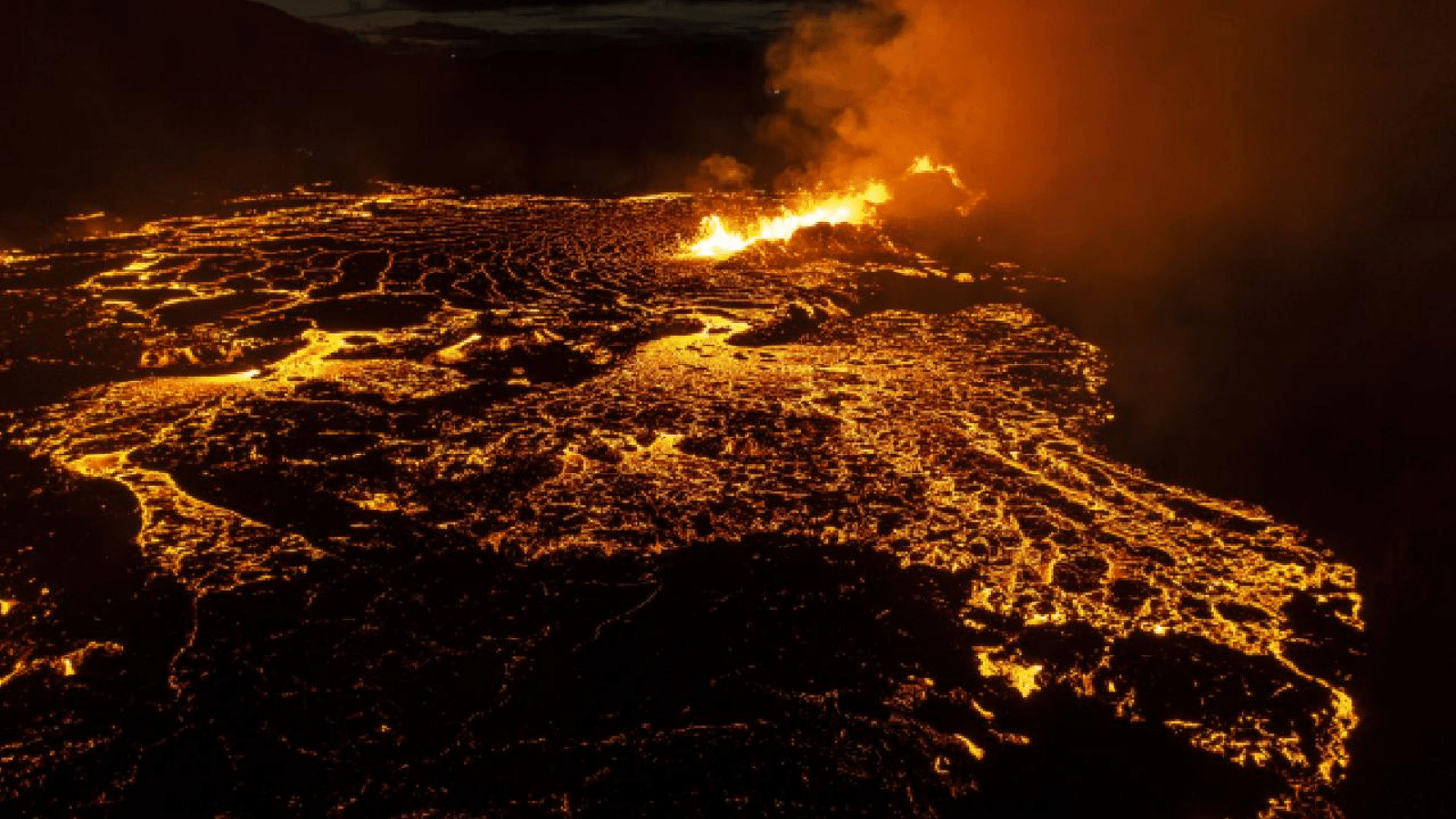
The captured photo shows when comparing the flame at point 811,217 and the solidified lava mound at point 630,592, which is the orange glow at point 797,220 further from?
the solidified lava mound at point 630,592

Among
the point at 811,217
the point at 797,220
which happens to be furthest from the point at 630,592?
the point at 811,217

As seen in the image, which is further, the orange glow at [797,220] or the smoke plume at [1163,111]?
the orange glow at [797,220]

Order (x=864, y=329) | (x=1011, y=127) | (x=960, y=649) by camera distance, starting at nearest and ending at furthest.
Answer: (x=960, y=649)
(x=864, y=329)
(x=1011, y=127)

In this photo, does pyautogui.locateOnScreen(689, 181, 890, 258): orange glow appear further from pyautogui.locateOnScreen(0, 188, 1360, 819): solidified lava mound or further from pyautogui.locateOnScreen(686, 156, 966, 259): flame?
pyautogui.locateOnScreen(0, 188, 1360, 819): solidified lava mound

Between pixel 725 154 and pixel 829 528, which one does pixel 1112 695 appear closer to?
pixel 829 528

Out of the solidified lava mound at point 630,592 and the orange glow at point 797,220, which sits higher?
the orange glow at point 797,220

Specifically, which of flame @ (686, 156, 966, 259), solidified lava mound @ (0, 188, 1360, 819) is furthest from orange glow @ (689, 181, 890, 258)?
solidified lava mound @ (0, 188, 1360, 819)

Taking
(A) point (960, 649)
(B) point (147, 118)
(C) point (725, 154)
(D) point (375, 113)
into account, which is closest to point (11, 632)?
(A) point (960, 649)

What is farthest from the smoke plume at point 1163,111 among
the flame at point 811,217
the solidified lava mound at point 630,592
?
the solidified lava mound at point 630,592
